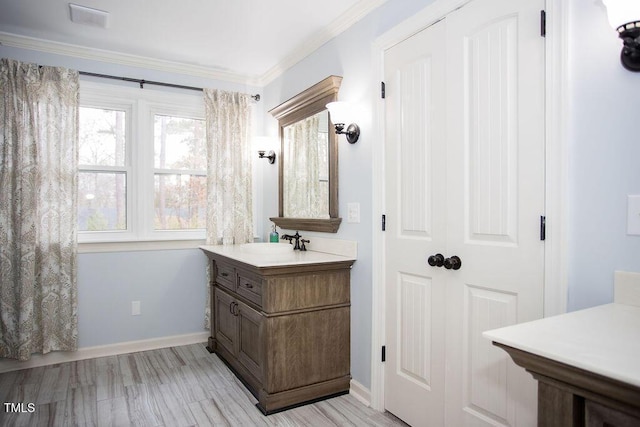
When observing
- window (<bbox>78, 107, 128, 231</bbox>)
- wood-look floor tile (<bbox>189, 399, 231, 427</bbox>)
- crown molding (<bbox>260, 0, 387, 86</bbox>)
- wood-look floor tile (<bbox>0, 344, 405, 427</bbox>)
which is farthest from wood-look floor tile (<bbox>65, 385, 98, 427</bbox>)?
crown molding (<bbox>260, 0, 387, 86</bbox>)

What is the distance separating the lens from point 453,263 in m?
1.90

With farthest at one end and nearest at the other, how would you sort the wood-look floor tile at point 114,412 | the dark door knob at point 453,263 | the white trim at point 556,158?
the wood-look floor tile at point 114,412 < the dark door knob at point 453,263 < the white trim at point 556,158

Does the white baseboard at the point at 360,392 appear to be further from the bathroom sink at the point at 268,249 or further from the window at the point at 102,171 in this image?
the window at the point at 102,171

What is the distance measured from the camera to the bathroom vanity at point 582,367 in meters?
0.80

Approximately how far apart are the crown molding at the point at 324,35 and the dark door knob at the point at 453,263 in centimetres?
155

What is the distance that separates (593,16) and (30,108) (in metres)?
3.52

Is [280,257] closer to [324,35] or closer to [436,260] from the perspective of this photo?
[436,260]

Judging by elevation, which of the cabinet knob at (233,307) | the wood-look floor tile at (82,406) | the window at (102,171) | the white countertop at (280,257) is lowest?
the wood-look floor tile at (82,406)

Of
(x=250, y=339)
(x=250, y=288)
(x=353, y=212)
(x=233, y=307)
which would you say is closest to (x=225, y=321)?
(x=233, y=307)

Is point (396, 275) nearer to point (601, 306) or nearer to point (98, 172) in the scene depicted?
point (601, 306)

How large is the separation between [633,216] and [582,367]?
2.37 feet

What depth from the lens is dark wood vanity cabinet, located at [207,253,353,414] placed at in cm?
237

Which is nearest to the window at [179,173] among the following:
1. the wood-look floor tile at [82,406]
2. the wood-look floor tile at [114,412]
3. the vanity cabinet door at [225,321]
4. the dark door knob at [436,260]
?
the vanity cabinet door at [225,321]

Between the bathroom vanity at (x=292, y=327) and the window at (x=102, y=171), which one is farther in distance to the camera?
the window at (x=102, y=171)
